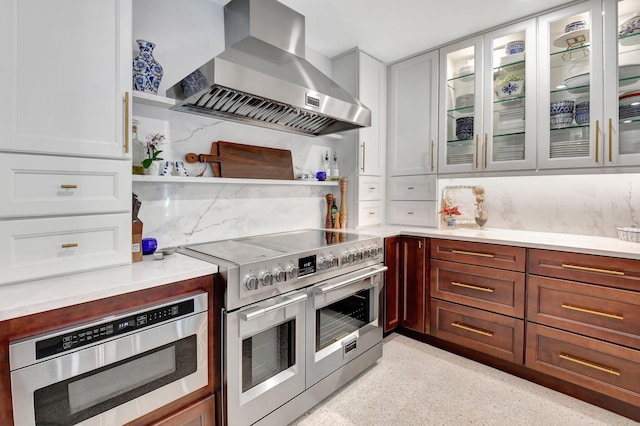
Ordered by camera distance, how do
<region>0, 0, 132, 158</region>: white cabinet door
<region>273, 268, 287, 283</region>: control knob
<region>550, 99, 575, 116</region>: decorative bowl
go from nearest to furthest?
1. <region>0, 0, 132, 158</region>: white cabinet door
2. <region>273, 268, 287, 283</region>: control knob
3. <region>550, 99, 575, 116</region>: decorative bowl

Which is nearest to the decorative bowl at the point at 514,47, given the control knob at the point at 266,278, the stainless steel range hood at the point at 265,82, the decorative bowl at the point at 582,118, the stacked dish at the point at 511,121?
the stacked dish at the point at 511,121

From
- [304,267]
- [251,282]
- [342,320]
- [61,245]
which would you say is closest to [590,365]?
[342,320]

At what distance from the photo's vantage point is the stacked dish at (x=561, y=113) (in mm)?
2184

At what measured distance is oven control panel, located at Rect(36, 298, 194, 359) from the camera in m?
1.00

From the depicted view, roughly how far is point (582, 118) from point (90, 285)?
298 cm

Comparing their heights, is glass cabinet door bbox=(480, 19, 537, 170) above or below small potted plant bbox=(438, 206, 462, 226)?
above

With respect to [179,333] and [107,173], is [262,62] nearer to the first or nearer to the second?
[107,173]

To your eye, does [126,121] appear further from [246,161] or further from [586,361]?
[586,361]

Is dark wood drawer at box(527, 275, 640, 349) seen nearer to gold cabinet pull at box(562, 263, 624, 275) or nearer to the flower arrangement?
gold cabinet pull at box(562, 263, 624, 275)

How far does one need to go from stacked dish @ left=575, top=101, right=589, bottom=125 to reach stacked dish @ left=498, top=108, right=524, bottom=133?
332 millimetres

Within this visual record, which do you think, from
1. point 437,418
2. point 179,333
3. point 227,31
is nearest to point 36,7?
point 227,31

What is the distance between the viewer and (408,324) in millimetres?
2652

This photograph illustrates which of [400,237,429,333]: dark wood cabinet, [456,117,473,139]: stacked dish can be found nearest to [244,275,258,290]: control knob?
[400,237,429,333]: dark wood cabinet

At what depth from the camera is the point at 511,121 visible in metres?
2.44
